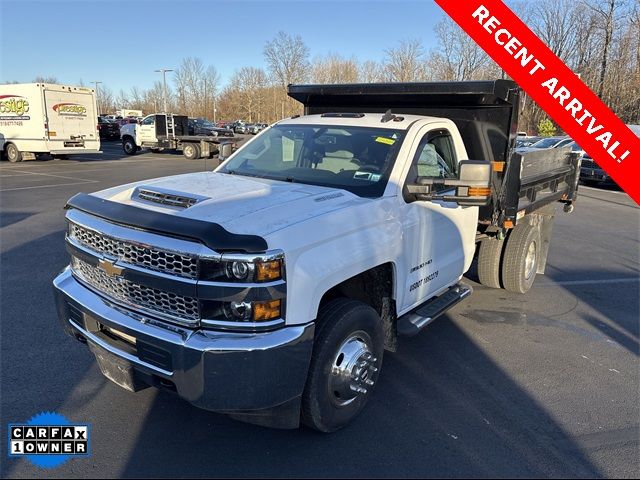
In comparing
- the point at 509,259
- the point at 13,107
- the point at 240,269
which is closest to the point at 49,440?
the point at 240,269

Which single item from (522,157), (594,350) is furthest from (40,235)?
(594,350)

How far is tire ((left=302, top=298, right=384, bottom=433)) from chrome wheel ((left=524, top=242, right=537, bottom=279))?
3.58 m

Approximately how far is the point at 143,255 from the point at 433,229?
7.54ft

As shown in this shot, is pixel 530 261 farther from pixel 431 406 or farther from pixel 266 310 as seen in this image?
pixel 266 310

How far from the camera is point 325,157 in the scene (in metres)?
3.92

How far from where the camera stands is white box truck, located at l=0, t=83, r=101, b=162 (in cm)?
1962

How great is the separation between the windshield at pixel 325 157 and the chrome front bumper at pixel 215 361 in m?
1.39

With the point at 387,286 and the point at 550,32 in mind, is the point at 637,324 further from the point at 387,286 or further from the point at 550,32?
the point at 550,32

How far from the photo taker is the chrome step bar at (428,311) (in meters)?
3.62

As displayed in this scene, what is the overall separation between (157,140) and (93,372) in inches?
1011

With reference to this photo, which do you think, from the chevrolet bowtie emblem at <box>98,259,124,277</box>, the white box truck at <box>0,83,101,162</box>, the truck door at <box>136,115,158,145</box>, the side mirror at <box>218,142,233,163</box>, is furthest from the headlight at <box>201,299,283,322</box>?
the truck door at <box>136,115,158,145</box>

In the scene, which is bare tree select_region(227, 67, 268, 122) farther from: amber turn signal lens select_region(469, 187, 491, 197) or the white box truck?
amber turn signal lens select_region(469, 187, 491, 197)

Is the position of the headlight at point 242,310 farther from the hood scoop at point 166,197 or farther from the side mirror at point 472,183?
the side mirror at point 472,183

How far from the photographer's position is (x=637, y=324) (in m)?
5.21
